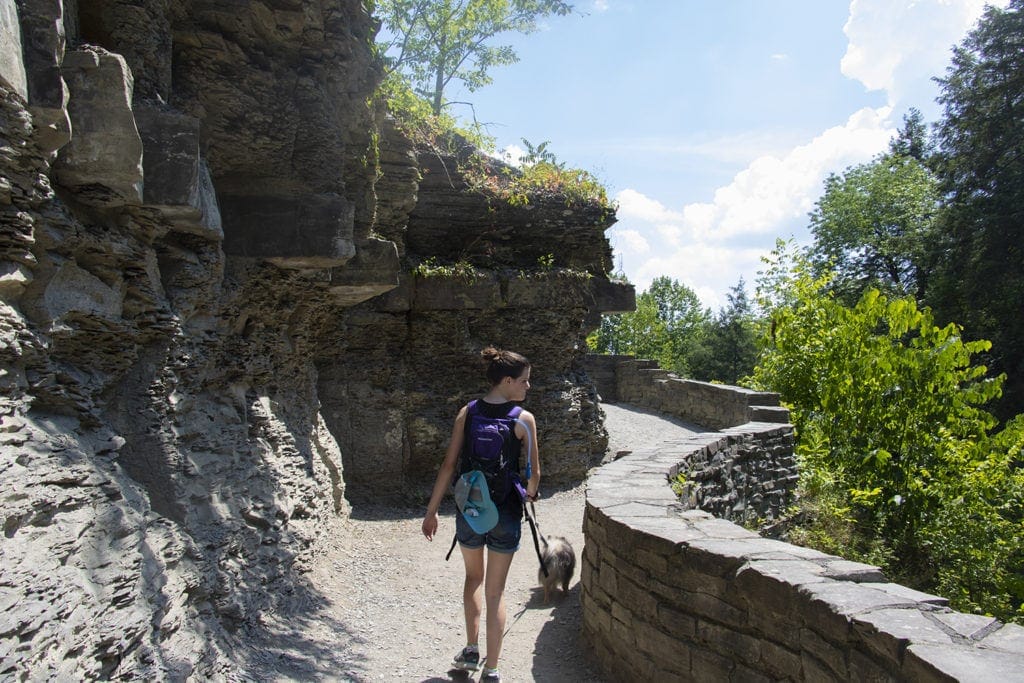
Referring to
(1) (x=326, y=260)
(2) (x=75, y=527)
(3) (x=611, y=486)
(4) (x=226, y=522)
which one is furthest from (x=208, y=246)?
(3) (x=611, y=486)

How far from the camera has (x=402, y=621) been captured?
194 inches

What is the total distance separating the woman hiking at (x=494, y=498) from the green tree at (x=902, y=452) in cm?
405


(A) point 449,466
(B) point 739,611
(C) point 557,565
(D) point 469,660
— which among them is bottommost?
(D) point 469,660

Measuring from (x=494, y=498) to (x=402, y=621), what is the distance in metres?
1.82

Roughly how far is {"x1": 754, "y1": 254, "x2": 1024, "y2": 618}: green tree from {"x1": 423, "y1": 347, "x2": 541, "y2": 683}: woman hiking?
4.05 metres

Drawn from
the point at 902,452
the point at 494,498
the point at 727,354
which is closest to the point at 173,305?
the point at 494,498

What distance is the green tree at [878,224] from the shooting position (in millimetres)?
26422

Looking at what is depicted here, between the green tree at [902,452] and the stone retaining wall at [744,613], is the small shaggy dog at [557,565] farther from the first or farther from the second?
the green tree at [902,452]

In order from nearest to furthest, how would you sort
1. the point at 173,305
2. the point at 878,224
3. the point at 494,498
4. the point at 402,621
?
the point at 494,498 < the point at 173,305 < the point at 402,621 < the point at 878,224

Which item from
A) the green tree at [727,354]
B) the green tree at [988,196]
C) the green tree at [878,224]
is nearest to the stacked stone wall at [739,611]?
the green tree at [988,196]

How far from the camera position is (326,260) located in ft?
17.4

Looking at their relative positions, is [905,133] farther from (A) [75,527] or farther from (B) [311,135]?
(A) [75,527]

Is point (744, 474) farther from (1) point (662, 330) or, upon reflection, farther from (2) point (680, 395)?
(1) point (662, 330)

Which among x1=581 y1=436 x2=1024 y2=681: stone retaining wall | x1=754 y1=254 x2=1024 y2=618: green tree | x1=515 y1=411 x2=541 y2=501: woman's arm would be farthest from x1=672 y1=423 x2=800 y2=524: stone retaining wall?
x1=515 y1=411 x2=541 y2=501: woman's arm
